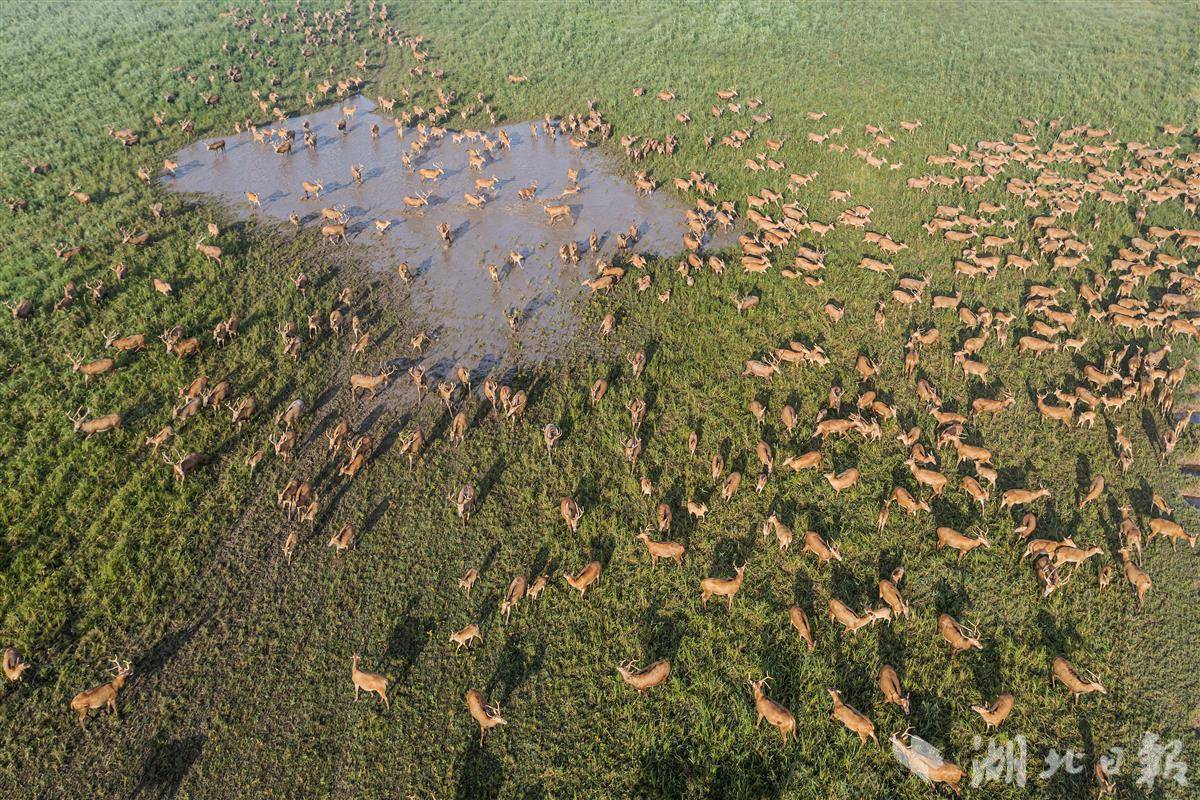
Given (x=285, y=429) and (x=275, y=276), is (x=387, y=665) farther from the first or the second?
(x=275, y=276)

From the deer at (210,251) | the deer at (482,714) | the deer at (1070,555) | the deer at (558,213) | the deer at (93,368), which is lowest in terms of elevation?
the deer at (482,714)

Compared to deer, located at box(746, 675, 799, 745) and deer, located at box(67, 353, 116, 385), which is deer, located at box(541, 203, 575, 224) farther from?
deer, located at box(746, 675, 799, 745)

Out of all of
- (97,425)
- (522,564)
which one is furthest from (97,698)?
(522,564)

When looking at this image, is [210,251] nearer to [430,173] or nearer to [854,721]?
[430,173]

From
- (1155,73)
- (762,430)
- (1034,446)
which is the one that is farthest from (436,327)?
(1155,73)

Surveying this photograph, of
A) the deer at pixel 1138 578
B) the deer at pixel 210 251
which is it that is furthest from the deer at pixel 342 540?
the deer at pixel 1138 578

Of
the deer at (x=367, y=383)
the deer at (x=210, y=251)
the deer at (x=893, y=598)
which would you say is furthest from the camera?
the deer at (x=210, y=251)

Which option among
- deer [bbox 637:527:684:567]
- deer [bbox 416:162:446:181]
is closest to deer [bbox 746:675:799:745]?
deer [bbox 637:527:684:567]

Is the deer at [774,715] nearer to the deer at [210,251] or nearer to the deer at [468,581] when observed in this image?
the deer at [468,581]
